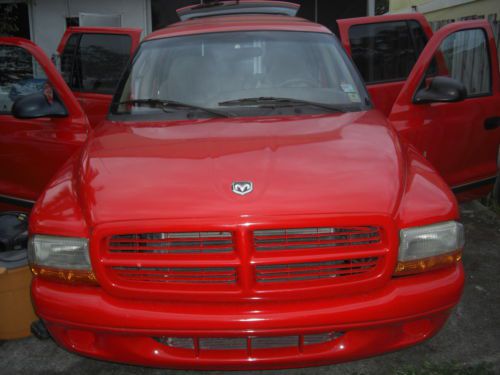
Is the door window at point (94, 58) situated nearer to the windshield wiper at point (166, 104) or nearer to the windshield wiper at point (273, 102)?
the windshield wiper at point (166, 104)

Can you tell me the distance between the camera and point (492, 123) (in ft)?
14.1

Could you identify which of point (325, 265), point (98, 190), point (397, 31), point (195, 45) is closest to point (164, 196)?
point (98, 190)


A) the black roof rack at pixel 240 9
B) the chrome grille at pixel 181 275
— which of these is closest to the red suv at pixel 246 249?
the chrome grille at pixel 181 275

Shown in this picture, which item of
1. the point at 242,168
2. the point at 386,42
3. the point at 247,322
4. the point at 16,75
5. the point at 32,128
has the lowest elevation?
the point at 247,322

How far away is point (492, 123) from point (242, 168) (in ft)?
8.64

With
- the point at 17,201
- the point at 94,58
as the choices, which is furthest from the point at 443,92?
the point at 94,58

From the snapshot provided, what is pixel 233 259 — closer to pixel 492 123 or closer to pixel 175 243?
pixel 175 243

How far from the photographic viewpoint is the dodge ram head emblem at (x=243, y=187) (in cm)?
237

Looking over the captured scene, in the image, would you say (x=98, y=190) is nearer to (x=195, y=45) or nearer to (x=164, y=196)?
(x=164, y=196)

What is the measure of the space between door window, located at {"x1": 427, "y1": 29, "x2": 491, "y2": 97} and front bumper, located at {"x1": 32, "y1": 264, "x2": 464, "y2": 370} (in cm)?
243

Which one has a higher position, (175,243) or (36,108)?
(36,108)

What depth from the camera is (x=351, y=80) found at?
12.0 ft

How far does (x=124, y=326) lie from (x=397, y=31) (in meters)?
4.20

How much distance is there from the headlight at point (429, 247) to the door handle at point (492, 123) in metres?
2.09
